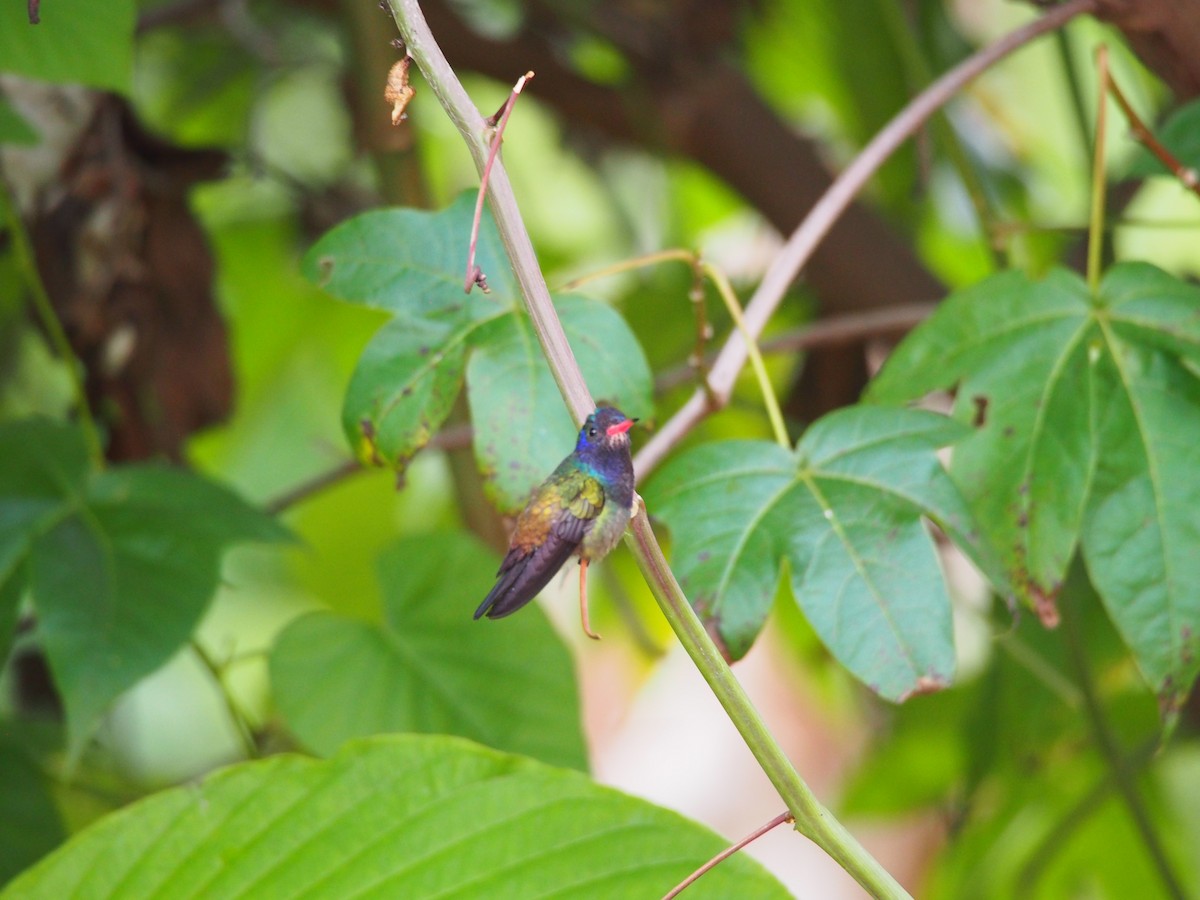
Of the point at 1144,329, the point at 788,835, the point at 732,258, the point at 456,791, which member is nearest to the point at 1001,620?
the point at 1144,329

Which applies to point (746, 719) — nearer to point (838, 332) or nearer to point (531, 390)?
point (531, 390)

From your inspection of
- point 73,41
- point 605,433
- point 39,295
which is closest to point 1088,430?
point 605,433

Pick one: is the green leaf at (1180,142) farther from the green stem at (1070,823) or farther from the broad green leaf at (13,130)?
the broad green leaf at (13,130)

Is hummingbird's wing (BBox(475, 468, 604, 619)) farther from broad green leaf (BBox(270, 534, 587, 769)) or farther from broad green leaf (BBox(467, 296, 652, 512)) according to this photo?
broad green leaf (BBox(270, 534, 587, 769))

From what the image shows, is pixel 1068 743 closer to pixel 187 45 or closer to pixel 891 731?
pixel 891 731

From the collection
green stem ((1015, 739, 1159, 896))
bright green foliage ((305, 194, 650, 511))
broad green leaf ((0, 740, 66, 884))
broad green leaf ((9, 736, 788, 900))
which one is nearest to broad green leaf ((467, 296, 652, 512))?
bright green foliage ((305, 194, 650, 511))
